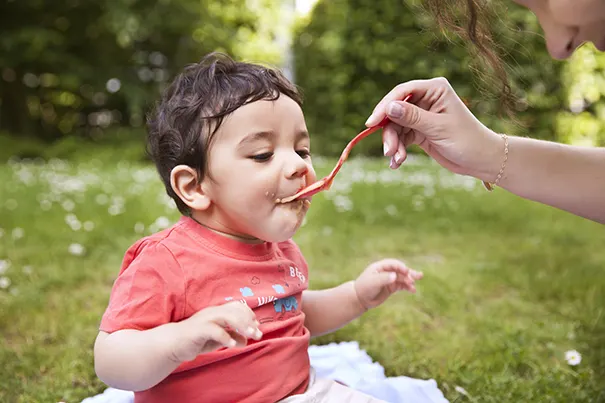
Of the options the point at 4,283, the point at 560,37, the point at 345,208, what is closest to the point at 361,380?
the point at 560,37

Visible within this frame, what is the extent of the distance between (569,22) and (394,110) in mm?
489

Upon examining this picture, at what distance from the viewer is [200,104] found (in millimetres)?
1604

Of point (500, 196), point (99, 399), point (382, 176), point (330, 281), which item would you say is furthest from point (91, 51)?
point (99, 399)

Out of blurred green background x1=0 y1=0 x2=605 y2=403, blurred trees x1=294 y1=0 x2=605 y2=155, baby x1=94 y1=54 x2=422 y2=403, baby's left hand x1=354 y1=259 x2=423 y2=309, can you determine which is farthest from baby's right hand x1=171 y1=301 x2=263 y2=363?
blurred trees x1=294 y1=0 x2=605 y2=155

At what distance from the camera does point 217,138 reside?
1563 millimetres

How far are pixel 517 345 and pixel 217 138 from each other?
1619 mm

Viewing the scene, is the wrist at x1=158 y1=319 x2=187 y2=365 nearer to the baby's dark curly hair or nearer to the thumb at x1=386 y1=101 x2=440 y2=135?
the baby's dark curly hair

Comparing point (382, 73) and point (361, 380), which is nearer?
point (361, 380)

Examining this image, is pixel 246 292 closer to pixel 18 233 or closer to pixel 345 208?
pixel 18 233

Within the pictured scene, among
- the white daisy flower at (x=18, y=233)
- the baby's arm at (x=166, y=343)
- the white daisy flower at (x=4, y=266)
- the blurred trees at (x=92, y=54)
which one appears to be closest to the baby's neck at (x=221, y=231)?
the baby's arm at (x=166, y=343)

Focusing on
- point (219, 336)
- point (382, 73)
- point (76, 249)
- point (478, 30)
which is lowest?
point (382, 73)

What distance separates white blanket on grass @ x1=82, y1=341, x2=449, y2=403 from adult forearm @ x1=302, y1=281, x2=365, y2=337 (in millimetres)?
160

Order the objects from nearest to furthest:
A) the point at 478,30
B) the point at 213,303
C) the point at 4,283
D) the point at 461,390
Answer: the point at 213,303 < the point at 478,30 < the point at 461,390 < the point at 4,283

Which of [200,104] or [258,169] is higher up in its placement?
[200,104]
